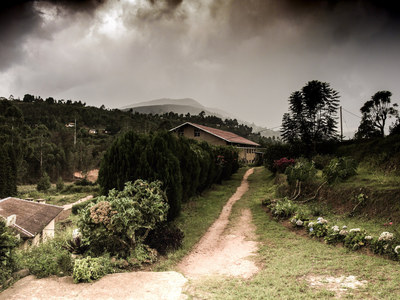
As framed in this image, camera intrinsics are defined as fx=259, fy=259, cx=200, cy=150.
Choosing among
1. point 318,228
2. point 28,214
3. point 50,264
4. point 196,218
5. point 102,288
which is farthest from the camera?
point 28,214

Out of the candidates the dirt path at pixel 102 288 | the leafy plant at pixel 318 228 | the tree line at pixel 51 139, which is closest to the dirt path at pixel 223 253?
the dirt path at pixel 102 288

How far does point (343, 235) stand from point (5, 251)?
24.4 feet

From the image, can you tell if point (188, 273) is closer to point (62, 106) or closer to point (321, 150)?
point (321, 150)

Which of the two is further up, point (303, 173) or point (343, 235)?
point (303, 173)

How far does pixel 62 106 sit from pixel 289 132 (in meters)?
65.0

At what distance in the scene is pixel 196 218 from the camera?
10.2 metres

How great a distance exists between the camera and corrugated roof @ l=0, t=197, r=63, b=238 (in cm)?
1086

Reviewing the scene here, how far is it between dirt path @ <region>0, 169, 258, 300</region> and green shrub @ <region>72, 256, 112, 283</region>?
13 centimetres

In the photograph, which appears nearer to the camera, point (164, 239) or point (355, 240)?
point (355, 240)

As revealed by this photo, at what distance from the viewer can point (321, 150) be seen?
705 inches

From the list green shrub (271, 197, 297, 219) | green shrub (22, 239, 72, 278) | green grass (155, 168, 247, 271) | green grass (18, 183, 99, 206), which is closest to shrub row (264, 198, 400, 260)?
green shrub (271, 197, 297, 219)

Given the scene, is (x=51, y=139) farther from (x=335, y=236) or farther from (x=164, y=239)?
(x=335, y=236)

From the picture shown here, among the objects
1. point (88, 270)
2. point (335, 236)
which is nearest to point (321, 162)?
point (335, 236)

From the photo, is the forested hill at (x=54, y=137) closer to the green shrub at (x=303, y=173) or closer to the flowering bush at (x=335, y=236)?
the green shrub at (x=303, y=173)
